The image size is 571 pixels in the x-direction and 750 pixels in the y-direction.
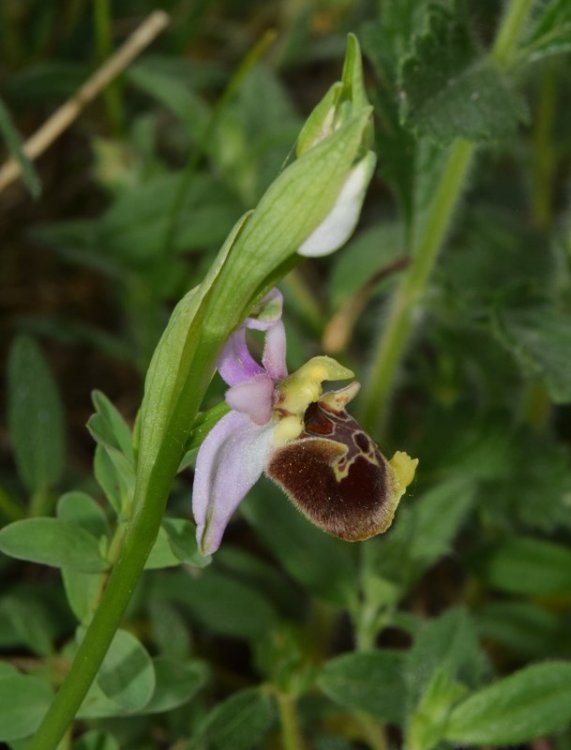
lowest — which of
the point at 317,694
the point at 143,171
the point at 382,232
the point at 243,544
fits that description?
the point at 317,694

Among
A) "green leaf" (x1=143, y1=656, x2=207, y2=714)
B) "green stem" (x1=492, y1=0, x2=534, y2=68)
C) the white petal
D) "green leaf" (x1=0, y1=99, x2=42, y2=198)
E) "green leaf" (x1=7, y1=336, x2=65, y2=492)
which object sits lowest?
"green leaf" (x1=143, y1=656, x2=207, y2=714)

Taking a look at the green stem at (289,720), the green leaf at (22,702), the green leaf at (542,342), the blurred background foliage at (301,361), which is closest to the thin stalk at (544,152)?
the blurred background foliage at (301,361)

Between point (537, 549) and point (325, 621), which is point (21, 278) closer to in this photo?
point (325, 621)

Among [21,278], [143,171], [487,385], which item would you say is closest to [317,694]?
[487,385]

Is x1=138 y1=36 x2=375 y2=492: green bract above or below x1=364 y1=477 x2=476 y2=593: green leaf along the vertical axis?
above

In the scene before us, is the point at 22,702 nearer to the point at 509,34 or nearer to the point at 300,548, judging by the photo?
the point at 300,548

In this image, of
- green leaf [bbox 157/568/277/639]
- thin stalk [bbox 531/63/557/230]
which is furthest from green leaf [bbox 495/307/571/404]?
thin stalk [bbox 531/63/557/230]

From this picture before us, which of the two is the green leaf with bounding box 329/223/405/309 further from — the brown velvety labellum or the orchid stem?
the brown velvety labellum

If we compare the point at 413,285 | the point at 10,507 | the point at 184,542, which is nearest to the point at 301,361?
the point at 413,285
